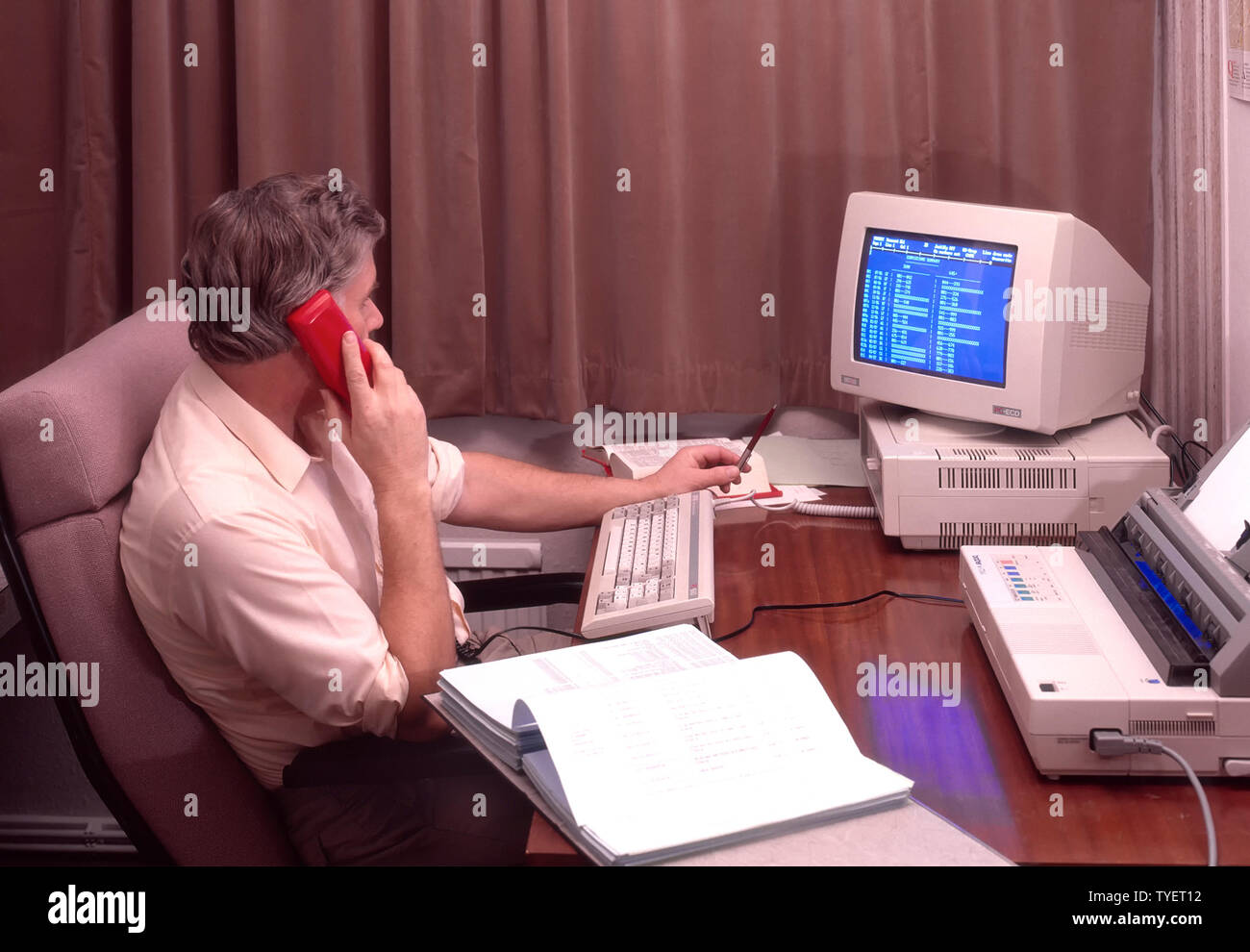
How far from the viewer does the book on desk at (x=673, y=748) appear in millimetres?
1051

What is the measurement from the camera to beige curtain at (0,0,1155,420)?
83.4 inches

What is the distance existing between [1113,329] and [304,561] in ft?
4.11

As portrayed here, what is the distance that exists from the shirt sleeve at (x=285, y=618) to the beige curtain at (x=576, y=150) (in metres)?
0.98

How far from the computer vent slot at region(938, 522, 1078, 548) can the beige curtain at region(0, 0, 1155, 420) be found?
0.56 meters

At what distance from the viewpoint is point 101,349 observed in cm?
146

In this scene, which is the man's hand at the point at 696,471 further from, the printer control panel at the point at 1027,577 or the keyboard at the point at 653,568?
the printer control panel at the point at 1027,577

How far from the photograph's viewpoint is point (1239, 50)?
1801 millimetres

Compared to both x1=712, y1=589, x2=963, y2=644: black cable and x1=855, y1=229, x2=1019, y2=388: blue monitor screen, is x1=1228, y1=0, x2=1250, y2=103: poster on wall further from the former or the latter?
x1=712, y1=589, x2=963, y2=644: black cable

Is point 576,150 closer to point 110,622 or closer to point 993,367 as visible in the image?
point 993,367

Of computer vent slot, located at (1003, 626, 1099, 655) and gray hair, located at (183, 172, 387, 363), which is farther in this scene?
gray hair, located at (183, 172, 387, 363)
